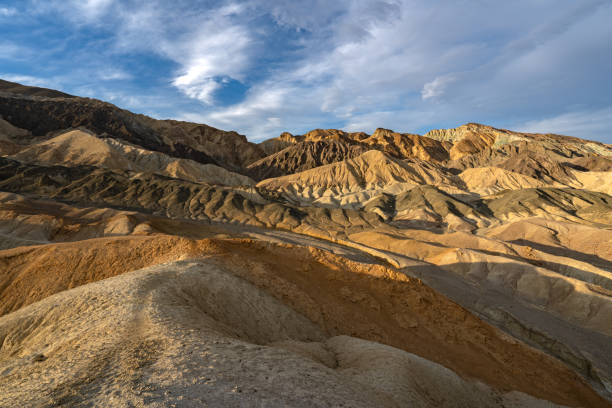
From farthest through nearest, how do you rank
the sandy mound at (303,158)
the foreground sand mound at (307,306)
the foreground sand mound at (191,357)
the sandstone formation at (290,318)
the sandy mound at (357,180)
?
the sandy mound at (303,158) < the sandy mound at (357,180) < the foreground sand mound at (307,306) < the sandstone formation at (290,318) < the foreground sand mound at (191,357)

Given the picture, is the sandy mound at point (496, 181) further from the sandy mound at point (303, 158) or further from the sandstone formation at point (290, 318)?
the sandy mound at point (303, 158)

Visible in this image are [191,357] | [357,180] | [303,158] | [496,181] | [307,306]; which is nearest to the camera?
[191,357]

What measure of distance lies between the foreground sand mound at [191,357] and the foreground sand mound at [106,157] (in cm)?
8529

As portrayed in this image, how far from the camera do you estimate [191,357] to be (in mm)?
6672

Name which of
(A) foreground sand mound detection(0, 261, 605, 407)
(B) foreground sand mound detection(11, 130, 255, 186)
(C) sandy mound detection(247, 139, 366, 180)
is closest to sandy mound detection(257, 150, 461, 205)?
(B) foreground sand mound detection(11, 130, 255, 186)

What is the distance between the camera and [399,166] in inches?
4392

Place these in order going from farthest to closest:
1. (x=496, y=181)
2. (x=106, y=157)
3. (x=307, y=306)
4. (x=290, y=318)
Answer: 1. (x=496, y=181)
2. (x=106, y=157)
3. (x=307, y=306)
4. (x=290, y=318)

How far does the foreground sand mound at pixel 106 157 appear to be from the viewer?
84062 millimetres

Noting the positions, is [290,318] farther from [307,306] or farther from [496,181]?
[496,181]

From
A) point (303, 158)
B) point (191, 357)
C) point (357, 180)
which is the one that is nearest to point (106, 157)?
point (357, 180)

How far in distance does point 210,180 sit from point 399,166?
64.7 m

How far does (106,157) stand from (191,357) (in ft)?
323

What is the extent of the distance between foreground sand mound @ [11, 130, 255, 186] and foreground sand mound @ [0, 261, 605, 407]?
280 ft

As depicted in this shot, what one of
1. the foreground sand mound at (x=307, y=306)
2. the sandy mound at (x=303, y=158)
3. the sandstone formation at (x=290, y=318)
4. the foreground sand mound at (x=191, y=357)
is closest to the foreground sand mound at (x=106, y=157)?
the sandstone formation at (x=290, y=318)
